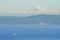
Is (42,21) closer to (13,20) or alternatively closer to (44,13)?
(44,13)

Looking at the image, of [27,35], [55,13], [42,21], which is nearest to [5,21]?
[27,35]

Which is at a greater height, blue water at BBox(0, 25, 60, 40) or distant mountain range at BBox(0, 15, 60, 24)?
distant mountain range at BBox(0, 15, 60, 24)

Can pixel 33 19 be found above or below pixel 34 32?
above

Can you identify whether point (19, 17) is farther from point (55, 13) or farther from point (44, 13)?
point (55, 13)

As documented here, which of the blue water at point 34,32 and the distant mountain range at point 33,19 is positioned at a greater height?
the distant mountain range at point 33,19

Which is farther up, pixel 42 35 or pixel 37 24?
pixel 37 24
